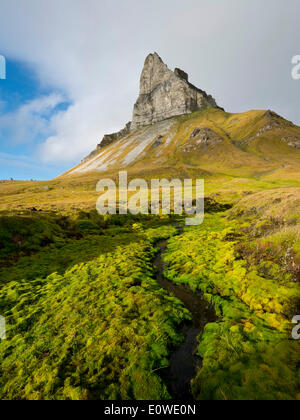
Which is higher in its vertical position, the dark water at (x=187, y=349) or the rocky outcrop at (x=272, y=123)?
the rocky outcrop at (x=272, y=123)

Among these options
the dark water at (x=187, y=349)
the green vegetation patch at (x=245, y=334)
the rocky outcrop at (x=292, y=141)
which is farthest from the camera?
the rocky outcrop at (x=292, y=141)

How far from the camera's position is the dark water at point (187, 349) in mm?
7637

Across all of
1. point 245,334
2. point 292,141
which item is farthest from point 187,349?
point 292,141

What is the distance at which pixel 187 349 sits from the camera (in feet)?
30.6

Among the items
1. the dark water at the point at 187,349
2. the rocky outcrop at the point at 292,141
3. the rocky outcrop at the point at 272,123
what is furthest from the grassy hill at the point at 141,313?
the rocky outcrop at the point at 272,123

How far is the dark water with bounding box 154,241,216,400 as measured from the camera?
7.64m

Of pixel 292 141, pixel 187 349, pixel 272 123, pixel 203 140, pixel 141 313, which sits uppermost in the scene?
pixel 272 123

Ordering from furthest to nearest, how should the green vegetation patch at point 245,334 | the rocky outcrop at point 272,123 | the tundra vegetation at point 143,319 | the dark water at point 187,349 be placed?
the rocky outcrop at point 272,123 → the dark water at point 187,349 → the tundra vegetation at point 143,319 → the green vegetation patch at point 245,334

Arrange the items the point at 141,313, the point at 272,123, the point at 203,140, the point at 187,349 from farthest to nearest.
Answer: the point at 203,140 → the point at 272,123 → the point at 141,313 → the point at 187,349

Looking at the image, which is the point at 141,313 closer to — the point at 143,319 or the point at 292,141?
the point at 143,319

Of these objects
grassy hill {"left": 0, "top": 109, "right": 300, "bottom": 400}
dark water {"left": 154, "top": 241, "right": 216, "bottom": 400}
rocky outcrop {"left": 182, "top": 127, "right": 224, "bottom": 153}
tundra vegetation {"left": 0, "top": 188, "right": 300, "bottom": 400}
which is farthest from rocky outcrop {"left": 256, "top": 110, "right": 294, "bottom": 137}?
dark water {"left": 154, "top": 241, "right": 216, "bottom": 400}

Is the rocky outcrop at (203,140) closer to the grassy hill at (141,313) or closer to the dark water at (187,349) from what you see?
the grassy hill at (141,313)

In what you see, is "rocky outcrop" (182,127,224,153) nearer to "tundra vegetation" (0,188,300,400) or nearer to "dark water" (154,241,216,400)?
"tundra vegetation" (0,188,300,400)
